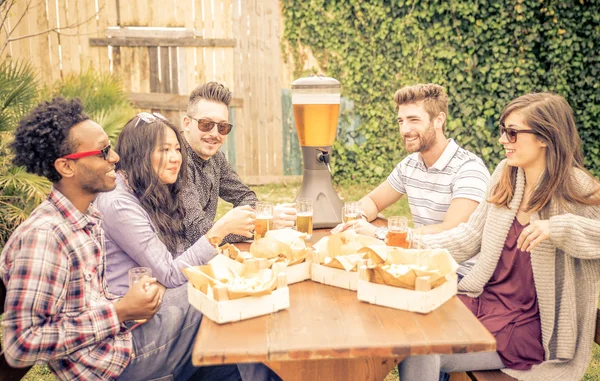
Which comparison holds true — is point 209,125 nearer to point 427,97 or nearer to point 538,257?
point 427,97

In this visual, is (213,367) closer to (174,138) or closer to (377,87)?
(174,138)

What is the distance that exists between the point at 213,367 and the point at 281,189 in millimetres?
4854

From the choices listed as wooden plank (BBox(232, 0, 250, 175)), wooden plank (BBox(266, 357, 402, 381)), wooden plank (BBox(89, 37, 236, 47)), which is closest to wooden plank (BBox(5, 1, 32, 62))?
wooden plank (BBox(89, 37, 236, 47))

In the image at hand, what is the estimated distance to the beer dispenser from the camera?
124 inches

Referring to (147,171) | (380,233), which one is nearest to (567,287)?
(380,233)

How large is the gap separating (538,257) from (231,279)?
1250 mm

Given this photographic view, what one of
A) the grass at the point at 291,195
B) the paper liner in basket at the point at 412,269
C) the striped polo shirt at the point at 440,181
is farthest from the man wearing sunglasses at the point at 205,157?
the grass at the point at 291,195

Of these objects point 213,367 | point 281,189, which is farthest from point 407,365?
point 281,189

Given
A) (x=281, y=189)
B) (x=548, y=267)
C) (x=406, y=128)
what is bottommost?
(x=281, y=189)

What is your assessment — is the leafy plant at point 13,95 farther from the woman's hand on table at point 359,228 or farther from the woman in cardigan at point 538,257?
the woman in cardigan at point 538,257

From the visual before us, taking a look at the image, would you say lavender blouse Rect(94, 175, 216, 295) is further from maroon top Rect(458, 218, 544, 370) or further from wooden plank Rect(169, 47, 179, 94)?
wooden plank Rect(169, 47, 179, 94)

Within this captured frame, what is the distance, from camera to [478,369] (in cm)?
224

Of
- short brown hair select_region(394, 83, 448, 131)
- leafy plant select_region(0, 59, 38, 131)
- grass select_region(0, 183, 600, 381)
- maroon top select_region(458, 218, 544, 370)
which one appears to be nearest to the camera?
maroon top select_region(458, 218, 544, 370)

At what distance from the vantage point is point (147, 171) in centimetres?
249
